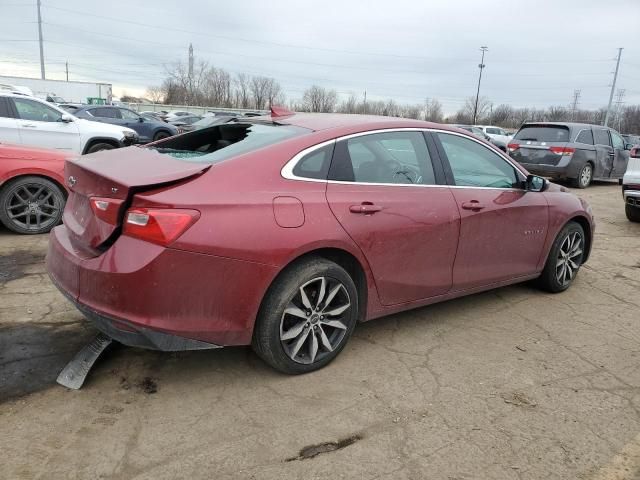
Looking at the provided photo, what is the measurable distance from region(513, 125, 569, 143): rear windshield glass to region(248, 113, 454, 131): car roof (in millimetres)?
10505

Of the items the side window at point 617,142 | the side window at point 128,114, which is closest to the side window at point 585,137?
the side window at point 617,142

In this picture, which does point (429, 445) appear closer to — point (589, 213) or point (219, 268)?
point (219, 268)

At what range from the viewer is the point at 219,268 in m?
2.78

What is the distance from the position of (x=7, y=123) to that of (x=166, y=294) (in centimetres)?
850

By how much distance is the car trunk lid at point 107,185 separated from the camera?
2781mm

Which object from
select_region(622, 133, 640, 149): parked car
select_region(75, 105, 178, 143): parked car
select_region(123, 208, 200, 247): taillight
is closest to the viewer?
select_region(123, 208, 200, 247): taillight

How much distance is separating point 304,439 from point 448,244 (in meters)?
1.83

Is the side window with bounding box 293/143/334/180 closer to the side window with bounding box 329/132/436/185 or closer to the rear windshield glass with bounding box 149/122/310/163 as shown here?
the side window with bounding box 329/132/436/185

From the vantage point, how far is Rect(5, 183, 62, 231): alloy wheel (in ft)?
20.2

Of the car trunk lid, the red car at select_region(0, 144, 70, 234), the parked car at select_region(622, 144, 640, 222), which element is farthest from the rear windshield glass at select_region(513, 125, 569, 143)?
the car trunk lid

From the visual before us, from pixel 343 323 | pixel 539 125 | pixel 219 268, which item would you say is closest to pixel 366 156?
pixel 343 323

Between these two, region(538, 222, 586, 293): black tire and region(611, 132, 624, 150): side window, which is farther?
region(611, 132, 624, 150): side window

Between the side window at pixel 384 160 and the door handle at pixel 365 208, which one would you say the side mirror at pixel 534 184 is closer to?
the side window at pixel 384 160

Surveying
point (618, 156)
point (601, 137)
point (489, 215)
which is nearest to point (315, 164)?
point (489, 215)
